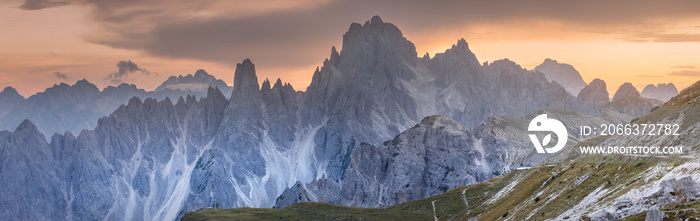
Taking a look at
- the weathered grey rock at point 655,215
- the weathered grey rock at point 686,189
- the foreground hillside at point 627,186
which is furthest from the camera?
the foreground hillside at point 627,186

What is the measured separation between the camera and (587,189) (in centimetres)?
12712

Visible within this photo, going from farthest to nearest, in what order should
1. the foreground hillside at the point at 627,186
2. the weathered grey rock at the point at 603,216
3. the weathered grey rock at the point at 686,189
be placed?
the weathered grey rock at the point at 603,216, the foreground hillside at the point at 627,186, the weathered grey rock at the point at 686,189

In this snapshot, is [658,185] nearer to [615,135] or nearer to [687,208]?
[687,208]

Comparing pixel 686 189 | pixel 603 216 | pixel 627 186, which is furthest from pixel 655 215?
pixel 627 186

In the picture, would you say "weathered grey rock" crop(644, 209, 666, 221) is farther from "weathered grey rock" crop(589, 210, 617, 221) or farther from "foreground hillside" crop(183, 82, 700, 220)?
"weathered grey rock" crop(589, 210, 617, 221)

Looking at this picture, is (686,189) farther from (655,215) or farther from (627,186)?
(627,186)

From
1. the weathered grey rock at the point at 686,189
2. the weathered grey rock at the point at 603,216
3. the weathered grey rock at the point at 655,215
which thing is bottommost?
the weathered grey rock at the point at 603,216

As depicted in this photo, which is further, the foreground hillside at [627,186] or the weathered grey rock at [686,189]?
A: the foreground hillside at [627,186]

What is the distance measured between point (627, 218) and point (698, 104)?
66959 millimetres

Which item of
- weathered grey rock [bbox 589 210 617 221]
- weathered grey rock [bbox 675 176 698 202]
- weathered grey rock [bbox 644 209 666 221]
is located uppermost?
weathered grey rock [bbox 675 176 698 202]

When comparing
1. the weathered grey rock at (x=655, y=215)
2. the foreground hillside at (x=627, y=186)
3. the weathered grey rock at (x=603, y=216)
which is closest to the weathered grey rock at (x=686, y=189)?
the foreground hillside at (x=627, y=186)

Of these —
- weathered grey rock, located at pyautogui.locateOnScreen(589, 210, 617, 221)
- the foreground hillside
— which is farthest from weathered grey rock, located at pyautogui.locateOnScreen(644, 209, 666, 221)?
weathered grey rock, located at pyautogui.locateOnScreen(589, 210, 617, 221)

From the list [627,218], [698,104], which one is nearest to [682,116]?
[698,104]

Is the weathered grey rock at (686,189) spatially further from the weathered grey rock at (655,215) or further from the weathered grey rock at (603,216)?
the weathered grey rock at (603,216)
